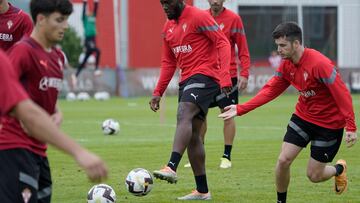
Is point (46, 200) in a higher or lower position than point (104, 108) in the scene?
higher

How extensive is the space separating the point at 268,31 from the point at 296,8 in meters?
3.74

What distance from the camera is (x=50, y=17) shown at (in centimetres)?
584

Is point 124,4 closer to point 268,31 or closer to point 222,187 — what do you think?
point 268,31

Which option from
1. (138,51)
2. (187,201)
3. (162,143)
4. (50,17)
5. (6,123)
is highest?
(50,17)

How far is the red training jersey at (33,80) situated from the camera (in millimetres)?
5770

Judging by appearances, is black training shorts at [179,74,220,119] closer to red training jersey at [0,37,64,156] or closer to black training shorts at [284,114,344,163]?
black training shorts at [284,114,344,163]

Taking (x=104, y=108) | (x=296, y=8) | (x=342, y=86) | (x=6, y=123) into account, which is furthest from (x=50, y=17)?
(x=296, y=8)

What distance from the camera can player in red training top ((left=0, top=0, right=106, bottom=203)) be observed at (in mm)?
5559

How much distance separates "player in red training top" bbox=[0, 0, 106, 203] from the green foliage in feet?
105

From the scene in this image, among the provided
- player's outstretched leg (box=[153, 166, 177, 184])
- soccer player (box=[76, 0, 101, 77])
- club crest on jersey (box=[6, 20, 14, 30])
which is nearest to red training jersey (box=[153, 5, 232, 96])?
player's outstretched leg (box=[153, 166, 177, 184])

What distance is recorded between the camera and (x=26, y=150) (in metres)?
5.75

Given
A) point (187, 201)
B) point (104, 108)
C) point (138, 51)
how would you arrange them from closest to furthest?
point (187, 201) → point (104, 108) → point (138, 51)

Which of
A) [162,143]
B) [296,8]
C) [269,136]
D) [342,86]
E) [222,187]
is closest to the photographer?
[342,86]

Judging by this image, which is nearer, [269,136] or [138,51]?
[269,136]
